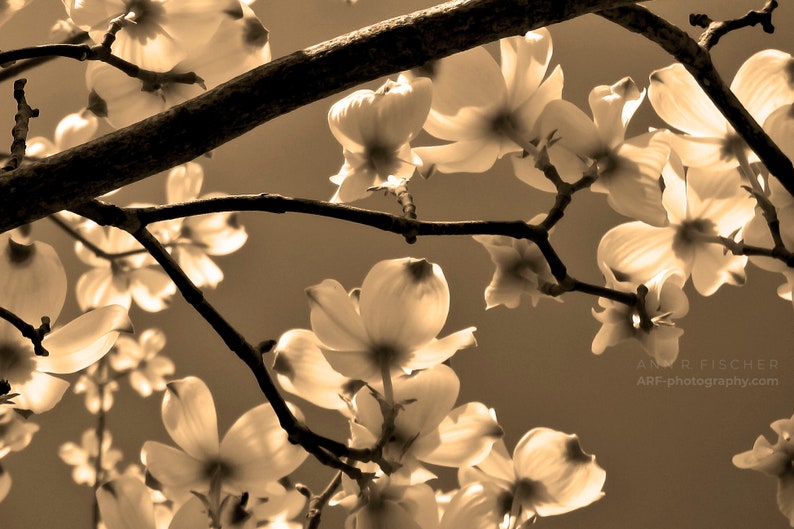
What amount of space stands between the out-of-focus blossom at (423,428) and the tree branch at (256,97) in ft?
0.36

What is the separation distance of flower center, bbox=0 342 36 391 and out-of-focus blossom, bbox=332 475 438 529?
144 mm

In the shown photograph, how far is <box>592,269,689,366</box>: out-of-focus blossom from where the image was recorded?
34cm

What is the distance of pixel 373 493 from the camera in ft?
0.94

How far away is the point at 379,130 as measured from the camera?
303mm

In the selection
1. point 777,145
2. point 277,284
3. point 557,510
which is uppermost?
point 777,145

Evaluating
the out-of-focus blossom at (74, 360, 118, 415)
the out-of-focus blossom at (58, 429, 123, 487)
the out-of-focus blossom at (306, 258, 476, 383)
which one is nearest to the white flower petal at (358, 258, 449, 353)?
the out-of-focus blossom at (306, 258, 476, 383)

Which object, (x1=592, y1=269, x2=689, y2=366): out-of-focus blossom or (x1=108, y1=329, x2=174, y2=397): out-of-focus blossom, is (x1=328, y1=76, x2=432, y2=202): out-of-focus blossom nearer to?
(x1=592, y1=269, x2=689, y2=366): out-of-focus blossom

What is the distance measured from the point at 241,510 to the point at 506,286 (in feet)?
0.49

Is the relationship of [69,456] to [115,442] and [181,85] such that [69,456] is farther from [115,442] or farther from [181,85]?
[181,85]

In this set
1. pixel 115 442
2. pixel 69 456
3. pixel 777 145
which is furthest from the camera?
pixel 115 442

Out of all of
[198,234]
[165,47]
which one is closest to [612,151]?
[165,47]

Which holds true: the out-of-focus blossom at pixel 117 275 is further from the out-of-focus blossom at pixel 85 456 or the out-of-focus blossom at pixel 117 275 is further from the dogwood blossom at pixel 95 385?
the out-of-focus blossom at pixel 85 456

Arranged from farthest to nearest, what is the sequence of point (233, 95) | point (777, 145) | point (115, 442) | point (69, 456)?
point (115, 442) → point (69, 456) → point (777, 145) → point (233, 95)

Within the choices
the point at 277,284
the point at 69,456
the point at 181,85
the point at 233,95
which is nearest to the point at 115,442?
the point at 69,456
